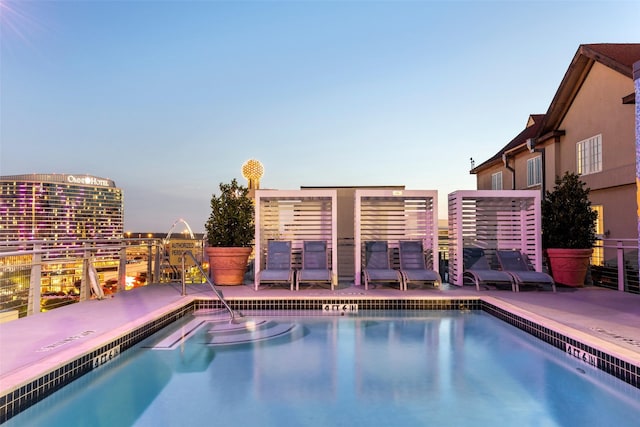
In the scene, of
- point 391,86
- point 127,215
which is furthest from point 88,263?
point 127,215

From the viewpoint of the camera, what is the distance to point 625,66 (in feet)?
33.0

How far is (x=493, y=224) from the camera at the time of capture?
31.4 ft

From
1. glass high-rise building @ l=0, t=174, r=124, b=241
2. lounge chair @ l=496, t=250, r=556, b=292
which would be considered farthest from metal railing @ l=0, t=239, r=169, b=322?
glass high-rise building @ l=0, t=174, r=124, b=241

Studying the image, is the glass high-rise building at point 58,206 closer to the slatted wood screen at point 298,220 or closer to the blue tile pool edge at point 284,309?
the slatted wood screen at point 298,220

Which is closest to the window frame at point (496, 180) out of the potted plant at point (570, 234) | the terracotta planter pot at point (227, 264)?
the potted plant at point (570, 234)

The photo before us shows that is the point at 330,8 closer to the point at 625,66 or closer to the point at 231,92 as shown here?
the point at 231,92

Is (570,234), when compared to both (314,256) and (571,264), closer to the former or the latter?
(571,264)

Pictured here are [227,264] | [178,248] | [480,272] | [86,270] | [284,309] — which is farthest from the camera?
[178,248]

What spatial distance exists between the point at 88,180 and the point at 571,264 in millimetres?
107603

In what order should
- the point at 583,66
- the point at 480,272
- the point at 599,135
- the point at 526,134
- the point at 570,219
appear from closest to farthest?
the point at 480,272 → the point at 570,219 → the point at 599,135 → the point at 583,66 → the point at 526,134

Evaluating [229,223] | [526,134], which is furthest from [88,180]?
[229,223]

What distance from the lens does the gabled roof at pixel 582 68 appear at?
34.8 feet

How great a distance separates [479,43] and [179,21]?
937 cm

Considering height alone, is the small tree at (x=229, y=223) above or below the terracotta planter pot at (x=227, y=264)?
above
